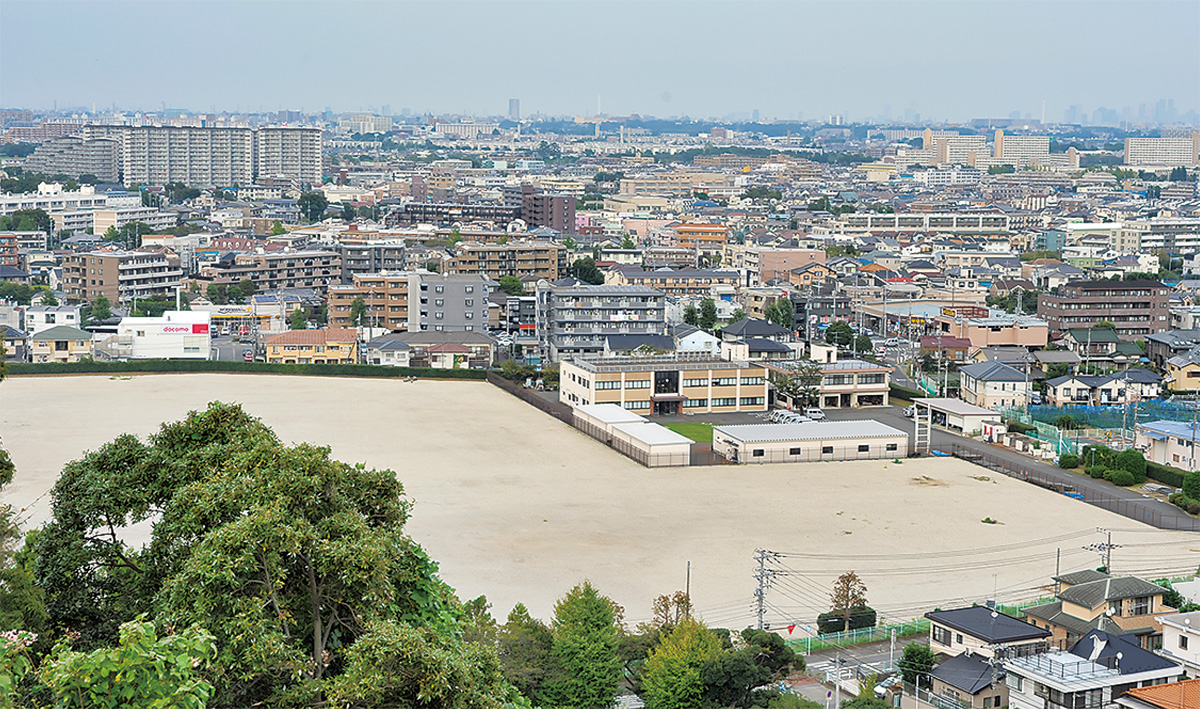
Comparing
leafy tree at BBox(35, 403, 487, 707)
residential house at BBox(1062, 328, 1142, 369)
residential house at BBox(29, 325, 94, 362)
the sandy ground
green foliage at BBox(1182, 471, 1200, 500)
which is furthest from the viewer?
residential house at BBox(1062, 328, 1142, 369)

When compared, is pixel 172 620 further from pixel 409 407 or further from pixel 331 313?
pixel 331 313

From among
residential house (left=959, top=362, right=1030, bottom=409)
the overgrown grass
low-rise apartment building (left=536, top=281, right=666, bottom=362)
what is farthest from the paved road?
low-rise apartment building (left=536, top=281, right=666, bottom=362)

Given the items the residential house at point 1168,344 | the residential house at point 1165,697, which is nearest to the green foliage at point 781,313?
the residential house at point 1168,344

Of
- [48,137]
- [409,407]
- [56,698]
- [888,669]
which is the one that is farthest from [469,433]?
[48,137]

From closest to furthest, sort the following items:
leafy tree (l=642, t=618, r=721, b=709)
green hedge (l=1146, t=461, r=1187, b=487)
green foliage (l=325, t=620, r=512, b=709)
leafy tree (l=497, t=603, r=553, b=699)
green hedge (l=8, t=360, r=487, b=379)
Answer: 1. green foliage (l=325, t=620, r=512, b=709)
2. leafy tree (l=497, t=603, r=553, b=699)
3. leafy tree (l=642, t=618, r=721, b=709)
4. green hedge (l=1146, t=461, r=1187, b=487)
5. green hedge (l=8, t=360, r=487, b=379)

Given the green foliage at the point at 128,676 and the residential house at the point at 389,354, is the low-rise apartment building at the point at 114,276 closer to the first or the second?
the residential house at the point at 389,354

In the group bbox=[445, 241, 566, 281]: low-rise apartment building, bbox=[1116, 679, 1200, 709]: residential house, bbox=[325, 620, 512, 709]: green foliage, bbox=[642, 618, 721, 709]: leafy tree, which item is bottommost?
bbox=[642, 618, 721, 709]: leafy tree

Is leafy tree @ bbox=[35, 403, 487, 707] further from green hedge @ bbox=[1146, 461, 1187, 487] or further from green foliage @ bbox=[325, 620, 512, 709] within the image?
green hedge @ bbox=[1146, 461, 1187, 487]

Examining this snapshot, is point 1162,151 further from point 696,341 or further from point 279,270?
point 696,341
